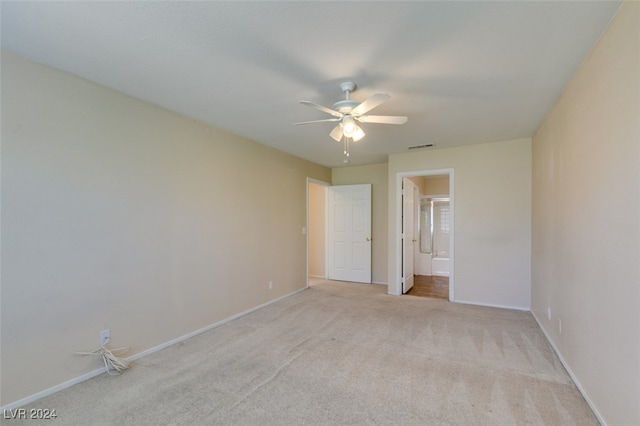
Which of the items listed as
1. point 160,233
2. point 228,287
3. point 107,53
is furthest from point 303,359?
point 107,53

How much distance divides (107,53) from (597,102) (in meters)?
3.41

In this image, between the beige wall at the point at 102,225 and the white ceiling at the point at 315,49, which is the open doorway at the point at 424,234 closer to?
the white ceiling at the point at 315,49

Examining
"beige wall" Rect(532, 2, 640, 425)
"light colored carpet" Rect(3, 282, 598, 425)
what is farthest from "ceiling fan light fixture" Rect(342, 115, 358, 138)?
"light colored carpet" Rect(3, 282, 598, 425)

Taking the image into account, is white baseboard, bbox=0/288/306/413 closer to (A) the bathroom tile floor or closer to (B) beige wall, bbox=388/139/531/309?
(A) the bathroom tile floor

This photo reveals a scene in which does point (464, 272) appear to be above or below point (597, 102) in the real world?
below

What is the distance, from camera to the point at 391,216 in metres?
5.05

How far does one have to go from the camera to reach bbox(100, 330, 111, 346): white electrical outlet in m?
2.48

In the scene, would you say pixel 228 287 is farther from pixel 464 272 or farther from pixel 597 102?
pixel 597 102

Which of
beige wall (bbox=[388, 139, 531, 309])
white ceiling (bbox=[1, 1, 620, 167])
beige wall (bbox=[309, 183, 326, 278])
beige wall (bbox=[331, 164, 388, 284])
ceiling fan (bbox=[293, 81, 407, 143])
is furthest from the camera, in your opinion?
beige wall (bbox=[309, 183, 326, 278])

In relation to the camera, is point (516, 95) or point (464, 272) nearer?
point (516, 95)

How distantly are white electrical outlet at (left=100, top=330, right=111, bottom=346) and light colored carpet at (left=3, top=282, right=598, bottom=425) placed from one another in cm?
27

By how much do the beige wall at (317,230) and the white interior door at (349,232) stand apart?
284 mm

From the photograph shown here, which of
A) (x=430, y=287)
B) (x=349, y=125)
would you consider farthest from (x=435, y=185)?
(x=349, y=125)
